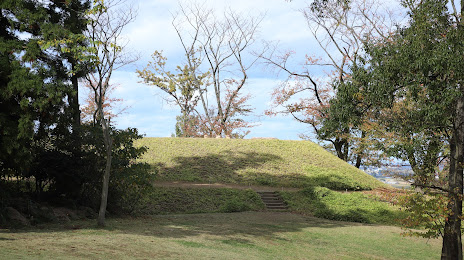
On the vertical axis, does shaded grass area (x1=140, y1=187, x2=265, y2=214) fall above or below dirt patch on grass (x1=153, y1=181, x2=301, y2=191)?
below

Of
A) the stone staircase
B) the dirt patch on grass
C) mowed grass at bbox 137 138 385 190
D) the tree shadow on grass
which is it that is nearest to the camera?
the tree shadow on grass

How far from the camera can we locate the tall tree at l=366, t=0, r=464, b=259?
36.8ft

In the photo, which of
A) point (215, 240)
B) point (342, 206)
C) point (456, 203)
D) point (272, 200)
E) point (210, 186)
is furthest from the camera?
point (210, 186)

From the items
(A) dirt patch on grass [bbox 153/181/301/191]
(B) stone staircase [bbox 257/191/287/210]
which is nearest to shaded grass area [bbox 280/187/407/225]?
(B) stone staircase [bbox 257/191/287/210]

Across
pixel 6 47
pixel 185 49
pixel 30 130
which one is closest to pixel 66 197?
pixel 30 130

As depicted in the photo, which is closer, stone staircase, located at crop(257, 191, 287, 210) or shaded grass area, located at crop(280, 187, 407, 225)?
shaded grass area, located at crop(280, 187, 407, 225)

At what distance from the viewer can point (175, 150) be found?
2917 centimetres

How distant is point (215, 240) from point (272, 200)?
34.8ft

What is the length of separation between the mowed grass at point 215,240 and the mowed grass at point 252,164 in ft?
24.0

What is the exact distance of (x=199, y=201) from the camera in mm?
20312

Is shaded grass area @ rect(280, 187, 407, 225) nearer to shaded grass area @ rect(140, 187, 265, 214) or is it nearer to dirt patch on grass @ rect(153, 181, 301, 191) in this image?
dirt patch on grass @ rect(153, 181, 301, 191)

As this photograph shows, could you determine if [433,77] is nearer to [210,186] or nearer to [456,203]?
[456,203]

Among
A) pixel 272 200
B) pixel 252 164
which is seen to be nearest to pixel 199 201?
pixel 272 200

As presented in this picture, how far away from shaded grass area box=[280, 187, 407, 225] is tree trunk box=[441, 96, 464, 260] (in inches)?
280
